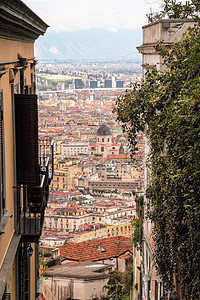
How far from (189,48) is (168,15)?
3.12 meters

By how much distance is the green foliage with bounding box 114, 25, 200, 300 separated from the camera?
4395 mm

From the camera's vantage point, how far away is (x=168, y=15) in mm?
8727

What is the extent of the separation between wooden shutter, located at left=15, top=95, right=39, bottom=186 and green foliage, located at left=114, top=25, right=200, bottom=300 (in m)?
1.15

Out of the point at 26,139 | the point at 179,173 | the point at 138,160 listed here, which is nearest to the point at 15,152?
the point at 26,139

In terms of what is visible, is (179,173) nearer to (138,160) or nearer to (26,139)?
(26,139)

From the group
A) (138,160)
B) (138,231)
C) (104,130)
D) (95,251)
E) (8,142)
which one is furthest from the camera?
(104,130)

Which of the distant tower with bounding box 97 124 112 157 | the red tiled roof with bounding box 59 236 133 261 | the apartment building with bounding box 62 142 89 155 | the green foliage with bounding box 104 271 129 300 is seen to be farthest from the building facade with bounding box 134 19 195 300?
the apartment building with bounding box 62 142 89 155

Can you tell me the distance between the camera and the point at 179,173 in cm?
481

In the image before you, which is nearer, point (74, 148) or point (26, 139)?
point (26, 139)

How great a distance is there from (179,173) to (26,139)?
1.39m

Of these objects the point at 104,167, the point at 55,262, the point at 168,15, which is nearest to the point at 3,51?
the point at 168,15

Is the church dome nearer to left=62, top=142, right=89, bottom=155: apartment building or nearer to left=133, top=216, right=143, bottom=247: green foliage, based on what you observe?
left=62, top=142, right=89, bottom=155: apartment building

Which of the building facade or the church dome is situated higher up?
the building facade

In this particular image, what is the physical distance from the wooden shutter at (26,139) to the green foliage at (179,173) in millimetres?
1152
